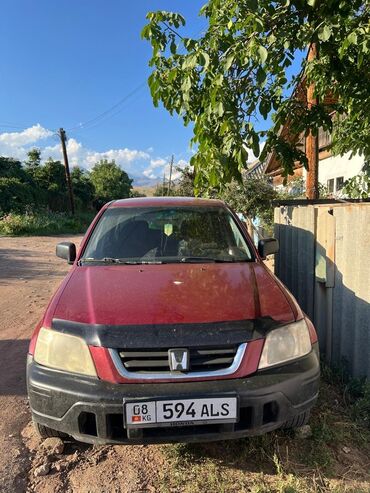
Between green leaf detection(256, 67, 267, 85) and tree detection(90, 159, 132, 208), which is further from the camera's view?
tree detection(90, 159, 132, 208)

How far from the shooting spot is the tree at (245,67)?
3426 millimetres

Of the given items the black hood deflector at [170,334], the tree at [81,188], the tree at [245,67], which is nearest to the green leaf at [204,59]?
the tree at [245,67]

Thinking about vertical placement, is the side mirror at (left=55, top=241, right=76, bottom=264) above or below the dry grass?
above

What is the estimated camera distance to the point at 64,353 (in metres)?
2.30

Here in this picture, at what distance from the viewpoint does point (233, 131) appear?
144 inches

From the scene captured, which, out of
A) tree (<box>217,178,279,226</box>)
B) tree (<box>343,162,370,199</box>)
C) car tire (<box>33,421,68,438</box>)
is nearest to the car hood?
car tire (<box>33,421,68,438</box>)

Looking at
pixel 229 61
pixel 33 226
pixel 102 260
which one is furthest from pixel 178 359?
pixel 33 226

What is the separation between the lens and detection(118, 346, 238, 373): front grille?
2.20 meters

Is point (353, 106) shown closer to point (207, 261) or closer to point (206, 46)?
point (206, 46)

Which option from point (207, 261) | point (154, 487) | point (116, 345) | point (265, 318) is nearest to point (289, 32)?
point (207, 261)

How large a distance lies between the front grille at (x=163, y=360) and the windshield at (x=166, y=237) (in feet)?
3.91

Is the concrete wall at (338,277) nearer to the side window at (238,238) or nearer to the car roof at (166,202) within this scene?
the side window at (238,238)

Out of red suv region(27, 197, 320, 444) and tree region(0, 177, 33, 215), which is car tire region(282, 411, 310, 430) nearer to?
red suv region(27, 197, 320, 444)

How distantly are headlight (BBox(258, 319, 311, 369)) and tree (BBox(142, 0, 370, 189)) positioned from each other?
1792 mm
